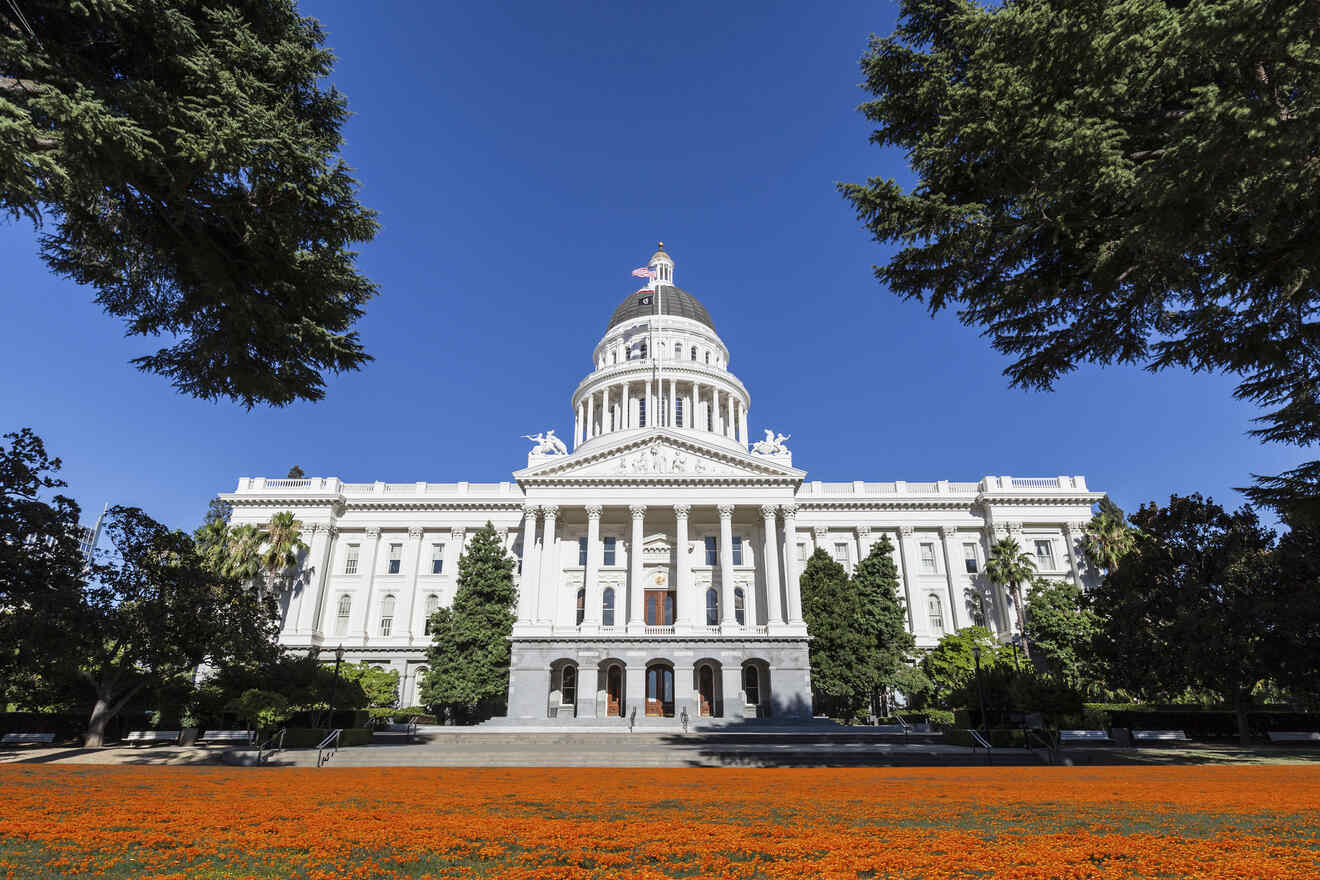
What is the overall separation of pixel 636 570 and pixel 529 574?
6.35 m

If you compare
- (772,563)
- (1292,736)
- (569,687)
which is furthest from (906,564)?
(569,687)

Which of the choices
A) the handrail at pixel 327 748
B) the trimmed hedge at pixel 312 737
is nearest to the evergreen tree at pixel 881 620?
the trimmed hedge at pixel 312 737

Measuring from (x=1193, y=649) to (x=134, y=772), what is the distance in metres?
32.5

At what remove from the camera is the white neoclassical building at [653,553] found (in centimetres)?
3853

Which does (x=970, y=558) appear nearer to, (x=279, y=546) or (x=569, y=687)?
(x=569, y=687)

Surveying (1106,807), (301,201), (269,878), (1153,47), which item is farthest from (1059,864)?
(301,201)

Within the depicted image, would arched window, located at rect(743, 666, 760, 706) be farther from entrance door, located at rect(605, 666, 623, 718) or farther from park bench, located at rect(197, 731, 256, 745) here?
park bench, located at rect(197, 731, 256, 745)

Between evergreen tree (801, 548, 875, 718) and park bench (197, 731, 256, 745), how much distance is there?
26.9m

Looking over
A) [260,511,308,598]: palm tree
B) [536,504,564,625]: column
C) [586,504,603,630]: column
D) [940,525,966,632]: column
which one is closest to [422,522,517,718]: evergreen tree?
[536,504,564,625]: column

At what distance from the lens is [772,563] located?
4112 cm

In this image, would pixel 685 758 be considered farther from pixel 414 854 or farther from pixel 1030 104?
pixel 1030 104

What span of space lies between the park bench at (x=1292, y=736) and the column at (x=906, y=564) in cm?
2063

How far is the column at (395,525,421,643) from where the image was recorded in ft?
160

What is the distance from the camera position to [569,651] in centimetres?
3859
